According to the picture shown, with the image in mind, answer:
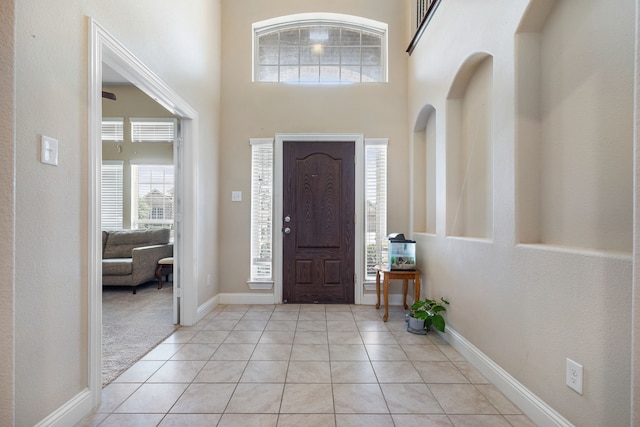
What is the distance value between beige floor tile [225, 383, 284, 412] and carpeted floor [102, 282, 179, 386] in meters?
0.85

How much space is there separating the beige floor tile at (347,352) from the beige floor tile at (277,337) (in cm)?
38

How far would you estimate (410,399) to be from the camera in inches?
67.1

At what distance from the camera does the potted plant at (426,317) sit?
2.50m

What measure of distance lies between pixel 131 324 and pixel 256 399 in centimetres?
186

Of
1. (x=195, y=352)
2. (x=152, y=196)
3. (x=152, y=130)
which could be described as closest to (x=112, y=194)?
(x=152, y=196)

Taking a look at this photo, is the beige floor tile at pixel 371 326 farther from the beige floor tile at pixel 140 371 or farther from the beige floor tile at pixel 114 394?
the beige floor tile at pixel 114 394

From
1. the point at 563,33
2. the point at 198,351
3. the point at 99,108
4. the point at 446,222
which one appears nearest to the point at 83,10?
the point at 99,108

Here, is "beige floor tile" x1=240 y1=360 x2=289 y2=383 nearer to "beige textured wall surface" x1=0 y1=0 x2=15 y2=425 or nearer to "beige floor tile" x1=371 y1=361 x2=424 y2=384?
"beige floor tile" x1=371 y1=361 x2=424 y2=384

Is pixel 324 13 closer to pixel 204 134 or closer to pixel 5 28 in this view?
pixel 204 134

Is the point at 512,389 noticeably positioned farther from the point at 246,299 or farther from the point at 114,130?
the point at 114,130

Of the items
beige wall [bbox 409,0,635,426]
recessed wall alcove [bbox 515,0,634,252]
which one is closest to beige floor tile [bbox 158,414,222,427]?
beige wall [bbox 409,0,635,426]

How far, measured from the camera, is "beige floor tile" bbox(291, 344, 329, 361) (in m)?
2.21

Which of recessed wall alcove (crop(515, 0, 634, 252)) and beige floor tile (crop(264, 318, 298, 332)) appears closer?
recessed wall alcove (crop(515, 0, 634, 252))

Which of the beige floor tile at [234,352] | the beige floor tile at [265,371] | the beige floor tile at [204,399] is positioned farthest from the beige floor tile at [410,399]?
the beige floor tile at [234,352]
